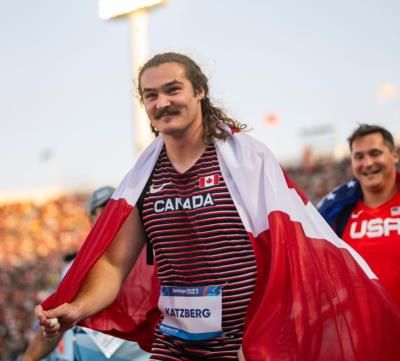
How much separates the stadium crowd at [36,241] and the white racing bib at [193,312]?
46.8ft

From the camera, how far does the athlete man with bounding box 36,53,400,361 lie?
2.33 meters

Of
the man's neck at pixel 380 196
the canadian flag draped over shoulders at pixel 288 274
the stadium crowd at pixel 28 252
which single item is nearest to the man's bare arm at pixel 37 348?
the canadian flag draped over shoulders at pixel 288 274

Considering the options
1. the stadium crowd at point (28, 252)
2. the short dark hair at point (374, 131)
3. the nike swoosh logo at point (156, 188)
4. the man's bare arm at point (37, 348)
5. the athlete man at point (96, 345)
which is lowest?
the stadium crowd at point (28, 252)

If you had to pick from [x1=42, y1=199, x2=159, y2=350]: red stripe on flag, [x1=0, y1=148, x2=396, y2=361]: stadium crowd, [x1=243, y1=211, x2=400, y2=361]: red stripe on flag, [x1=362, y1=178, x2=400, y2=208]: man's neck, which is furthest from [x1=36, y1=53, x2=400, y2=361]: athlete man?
[x1=0, y1=148, x2=396, y2=361]: stadium crowd

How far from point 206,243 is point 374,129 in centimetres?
189

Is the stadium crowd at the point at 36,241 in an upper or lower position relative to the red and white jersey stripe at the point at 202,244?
lower

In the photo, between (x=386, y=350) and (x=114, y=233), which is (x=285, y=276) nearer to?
(x=386, y=350)

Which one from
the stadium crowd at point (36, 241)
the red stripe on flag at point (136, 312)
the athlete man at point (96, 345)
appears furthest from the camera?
the stadium crowd at point (36, 241)

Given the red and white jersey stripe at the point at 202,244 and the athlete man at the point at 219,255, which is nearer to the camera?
the athlete man at the point at 219,255

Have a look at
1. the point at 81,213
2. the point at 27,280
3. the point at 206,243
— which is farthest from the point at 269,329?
the point at 81,213

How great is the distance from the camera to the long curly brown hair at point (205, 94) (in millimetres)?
2664

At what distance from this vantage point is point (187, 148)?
2680 mm

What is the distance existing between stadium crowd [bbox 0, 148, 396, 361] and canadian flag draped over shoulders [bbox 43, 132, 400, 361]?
14.2 metres

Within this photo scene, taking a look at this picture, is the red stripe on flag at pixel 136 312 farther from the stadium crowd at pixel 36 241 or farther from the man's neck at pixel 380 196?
the stadium crowd at pixel 36 241
